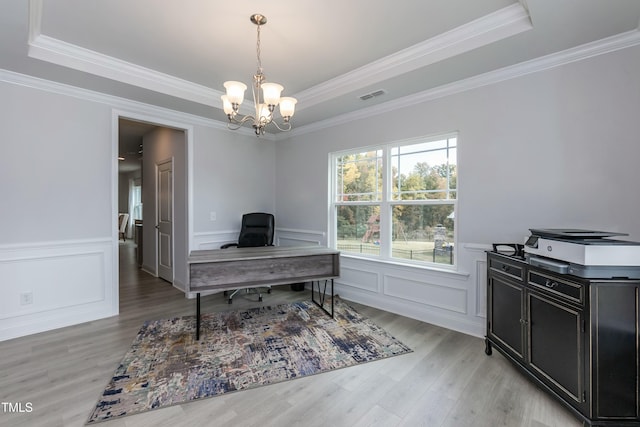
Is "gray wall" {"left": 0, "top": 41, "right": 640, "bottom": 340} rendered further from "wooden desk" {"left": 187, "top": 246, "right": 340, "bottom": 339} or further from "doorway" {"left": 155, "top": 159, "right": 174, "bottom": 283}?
"doorway" {"left": 155, "top": 159, "right": 174, "bottom": 283}

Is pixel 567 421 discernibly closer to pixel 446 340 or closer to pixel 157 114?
pixel 446 340

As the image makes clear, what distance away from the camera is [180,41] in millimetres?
2469

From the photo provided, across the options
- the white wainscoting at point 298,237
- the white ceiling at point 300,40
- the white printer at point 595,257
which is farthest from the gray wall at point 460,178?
the white printer at point 595,257

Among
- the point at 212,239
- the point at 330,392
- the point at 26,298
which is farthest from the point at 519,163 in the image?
the point at 26,298

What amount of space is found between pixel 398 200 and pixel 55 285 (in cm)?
387

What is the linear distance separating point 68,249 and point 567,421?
4.46m

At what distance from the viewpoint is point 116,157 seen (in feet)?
11.0

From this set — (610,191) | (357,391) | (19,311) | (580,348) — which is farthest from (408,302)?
(19,311)

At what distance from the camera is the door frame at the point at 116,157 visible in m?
3.34

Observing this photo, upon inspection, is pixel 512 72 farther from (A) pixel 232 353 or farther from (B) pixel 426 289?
(A) pixel 232 353

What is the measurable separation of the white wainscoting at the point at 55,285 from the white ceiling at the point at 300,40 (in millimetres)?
1736

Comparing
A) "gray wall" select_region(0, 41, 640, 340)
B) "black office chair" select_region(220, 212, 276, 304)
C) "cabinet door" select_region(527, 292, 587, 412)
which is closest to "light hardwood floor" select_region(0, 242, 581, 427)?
"cabinet door" select_region(527, 292, 587, 412)

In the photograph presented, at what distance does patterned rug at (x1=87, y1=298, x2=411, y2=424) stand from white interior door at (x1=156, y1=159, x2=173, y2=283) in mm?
1804

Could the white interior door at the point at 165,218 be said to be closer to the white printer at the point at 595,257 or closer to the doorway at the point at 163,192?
the doorway at the point at 163,192
